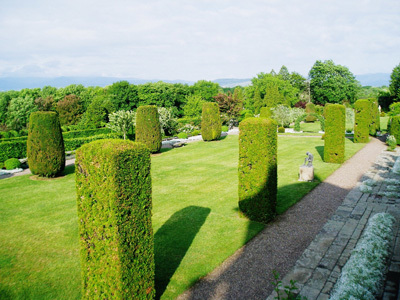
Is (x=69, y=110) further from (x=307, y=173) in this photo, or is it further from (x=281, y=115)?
(x=307, y=173)

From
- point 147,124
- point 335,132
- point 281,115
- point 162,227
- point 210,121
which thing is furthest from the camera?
point 281,115

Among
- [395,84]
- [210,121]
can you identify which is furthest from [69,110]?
[395,84]

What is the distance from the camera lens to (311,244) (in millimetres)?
6699

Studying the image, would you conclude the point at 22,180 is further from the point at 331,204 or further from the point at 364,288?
the point at 364,288

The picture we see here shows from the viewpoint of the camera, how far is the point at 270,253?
6383mm

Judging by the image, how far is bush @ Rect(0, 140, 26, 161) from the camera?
17609 mm

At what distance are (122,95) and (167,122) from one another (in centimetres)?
2430

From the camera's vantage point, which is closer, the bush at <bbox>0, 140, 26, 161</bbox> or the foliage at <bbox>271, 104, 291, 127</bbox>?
the bush at <bbox>0, 140, 26, 161</bbox>

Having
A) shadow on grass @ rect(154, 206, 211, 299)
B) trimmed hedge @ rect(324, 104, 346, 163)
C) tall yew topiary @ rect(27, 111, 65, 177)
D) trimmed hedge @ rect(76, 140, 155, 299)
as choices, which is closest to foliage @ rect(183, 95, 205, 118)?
trimmed hedge @ rect(324, 104, 346, 163)

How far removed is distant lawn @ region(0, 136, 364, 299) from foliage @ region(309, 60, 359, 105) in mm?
48848

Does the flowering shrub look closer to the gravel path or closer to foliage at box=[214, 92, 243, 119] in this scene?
the gravel path

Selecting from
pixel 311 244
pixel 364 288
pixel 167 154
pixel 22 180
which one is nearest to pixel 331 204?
pixel 311 244

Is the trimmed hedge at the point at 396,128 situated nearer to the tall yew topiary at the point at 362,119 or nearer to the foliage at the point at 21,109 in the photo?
the tall yew topiary at the point at 362,119

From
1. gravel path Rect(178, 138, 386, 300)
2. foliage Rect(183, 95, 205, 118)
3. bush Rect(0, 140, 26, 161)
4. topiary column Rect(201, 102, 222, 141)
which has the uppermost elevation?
foliage Rect(183, 95, 205, 118)
